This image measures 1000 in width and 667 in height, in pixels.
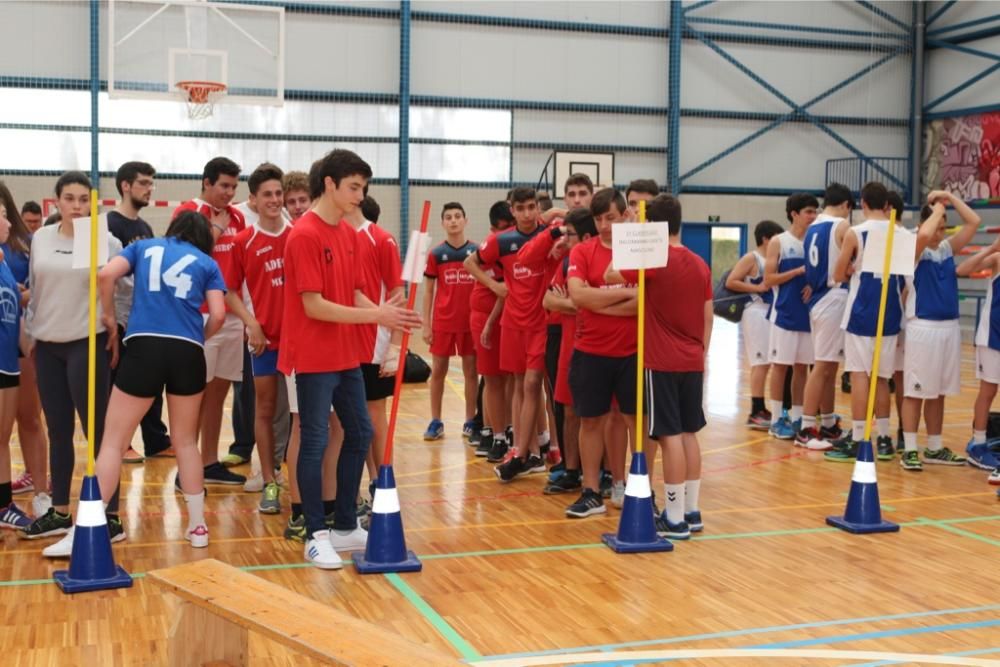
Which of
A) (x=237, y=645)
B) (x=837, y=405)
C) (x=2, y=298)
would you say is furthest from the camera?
(x=837, y=405)

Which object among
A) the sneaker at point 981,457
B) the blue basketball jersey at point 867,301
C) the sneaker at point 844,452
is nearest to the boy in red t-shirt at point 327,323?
the blue basketball jersey at point 867,301

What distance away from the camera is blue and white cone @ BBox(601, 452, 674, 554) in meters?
5.16

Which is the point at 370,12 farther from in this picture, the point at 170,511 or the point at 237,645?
the point at 237,645

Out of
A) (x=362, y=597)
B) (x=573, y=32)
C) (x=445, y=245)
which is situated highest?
(x=573, y=32)

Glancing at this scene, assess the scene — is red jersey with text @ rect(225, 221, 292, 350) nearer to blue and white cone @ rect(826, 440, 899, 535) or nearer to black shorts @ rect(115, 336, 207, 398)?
black shorts @ rect(115, 336, 207, 398)

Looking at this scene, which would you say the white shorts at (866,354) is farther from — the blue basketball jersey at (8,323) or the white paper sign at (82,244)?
the blue basketball jersey at (8,323)

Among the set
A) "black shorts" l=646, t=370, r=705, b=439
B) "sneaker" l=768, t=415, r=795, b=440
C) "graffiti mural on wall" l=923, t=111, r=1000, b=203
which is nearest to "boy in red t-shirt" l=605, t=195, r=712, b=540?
"black shorts" l=646, t=370, r=705, b=439

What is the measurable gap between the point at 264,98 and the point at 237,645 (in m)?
14.7

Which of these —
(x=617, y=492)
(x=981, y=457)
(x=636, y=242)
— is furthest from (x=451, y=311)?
(x=981, y=457)

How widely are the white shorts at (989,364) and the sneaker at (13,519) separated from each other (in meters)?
5.97

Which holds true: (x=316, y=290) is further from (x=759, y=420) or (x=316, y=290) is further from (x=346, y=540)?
(x=759, y=420)

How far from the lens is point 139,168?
578 centimetres

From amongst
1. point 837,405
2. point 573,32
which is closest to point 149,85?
point 573,32

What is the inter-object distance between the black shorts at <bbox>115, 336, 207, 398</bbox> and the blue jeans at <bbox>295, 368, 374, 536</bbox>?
56cm
